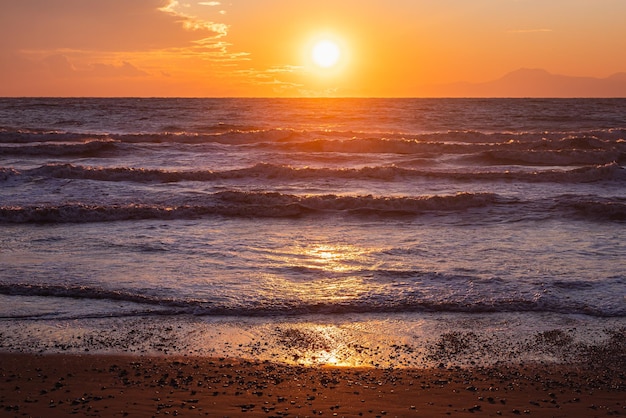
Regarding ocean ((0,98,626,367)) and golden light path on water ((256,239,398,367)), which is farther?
ocean ((0,98,626,367))

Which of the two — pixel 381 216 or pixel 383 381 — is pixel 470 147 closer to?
pixel 381 216

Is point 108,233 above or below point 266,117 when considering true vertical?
below

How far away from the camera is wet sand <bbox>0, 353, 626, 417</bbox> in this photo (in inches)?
201

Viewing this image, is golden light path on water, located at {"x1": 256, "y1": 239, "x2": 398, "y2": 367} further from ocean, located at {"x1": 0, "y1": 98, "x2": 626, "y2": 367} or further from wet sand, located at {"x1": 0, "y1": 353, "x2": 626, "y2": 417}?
wet sand, located at {"x1": 0, "y1": 353, "x2": 626, "y2": 417}

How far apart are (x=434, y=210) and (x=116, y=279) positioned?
27.1 feet

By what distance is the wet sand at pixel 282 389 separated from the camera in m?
5.11

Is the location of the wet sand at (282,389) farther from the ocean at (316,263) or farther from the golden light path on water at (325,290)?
the golden light path on water at (325,290)

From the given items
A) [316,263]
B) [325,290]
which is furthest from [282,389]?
[316,263]

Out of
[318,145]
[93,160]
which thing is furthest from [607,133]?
[93,160]

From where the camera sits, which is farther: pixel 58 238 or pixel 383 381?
pixel 58 238

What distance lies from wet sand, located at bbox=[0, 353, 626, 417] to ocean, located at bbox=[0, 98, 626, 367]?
32cm

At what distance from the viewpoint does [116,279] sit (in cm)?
873

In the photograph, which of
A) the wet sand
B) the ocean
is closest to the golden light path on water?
the ocean

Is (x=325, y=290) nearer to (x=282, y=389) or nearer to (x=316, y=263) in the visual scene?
(x=316, y=263)
